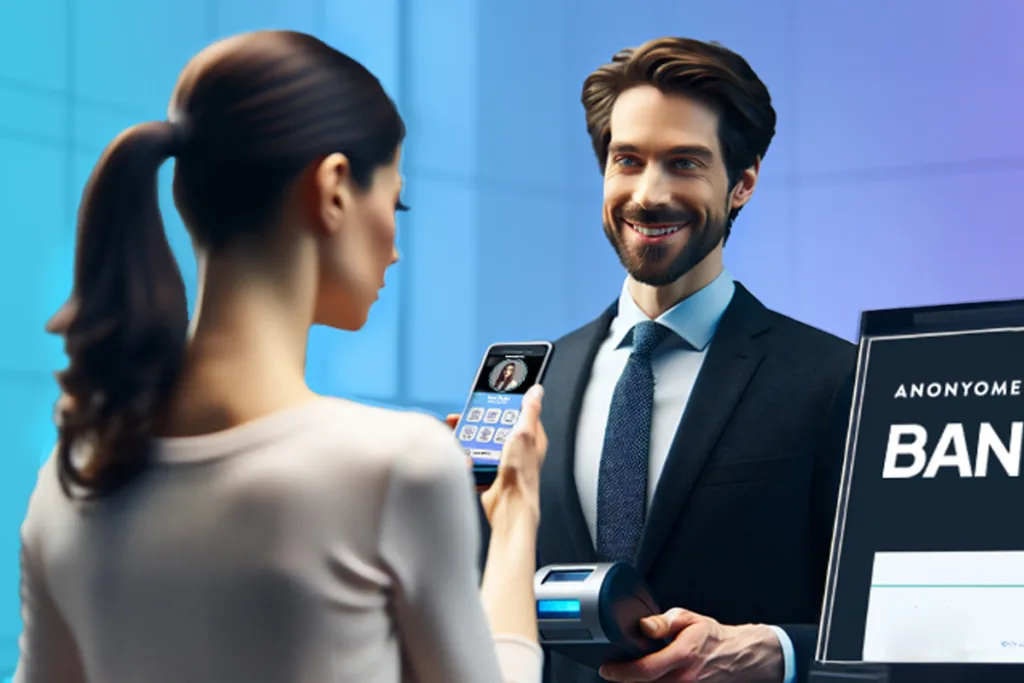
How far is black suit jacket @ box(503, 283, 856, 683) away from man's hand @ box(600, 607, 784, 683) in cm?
6

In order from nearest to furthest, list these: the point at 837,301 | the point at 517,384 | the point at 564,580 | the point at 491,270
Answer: the point at 564,580
the point at 517,384
the point at 837,301
the point at 491,270

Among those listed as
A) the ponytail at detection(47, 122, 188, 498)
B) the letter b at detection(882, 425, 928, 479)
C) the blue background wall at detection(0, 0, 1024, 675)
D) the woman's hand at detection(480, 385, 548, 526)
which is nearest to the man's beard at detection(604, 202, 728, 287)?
the letter b at detection(882, 425, 928, 479)

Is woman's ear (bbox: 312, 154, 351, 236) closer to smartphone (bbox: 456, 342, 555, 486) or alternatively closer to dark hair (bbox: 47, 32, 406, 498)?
dark hair (bbox: 47, 32, 406, 498)

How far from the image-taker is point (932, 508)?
5.19 ft

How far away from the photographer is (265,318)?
40.4 inches

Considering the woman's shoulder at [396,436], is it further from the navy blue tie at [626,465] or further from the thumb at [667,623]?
the navy blue tie at [626,465]

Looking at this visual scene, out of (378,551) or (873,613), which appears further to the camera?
(873,613)

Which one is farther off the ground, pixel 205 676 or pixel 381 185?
pixel 381 185

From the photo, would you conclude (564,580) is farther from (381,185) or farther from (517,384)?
(381,185)

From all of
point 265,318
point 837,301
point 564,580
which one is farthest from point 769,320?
point 837,301

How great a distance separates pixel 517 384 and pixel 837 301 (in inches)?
141

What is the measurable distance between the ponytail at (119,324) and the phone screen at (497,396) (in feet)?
2.41

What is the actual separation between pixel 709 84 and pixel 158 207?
4.79ft

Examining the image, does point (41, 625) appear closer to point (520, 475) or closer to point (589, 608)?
point (520, 475)
